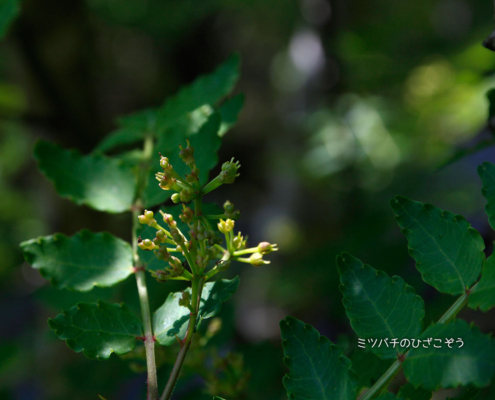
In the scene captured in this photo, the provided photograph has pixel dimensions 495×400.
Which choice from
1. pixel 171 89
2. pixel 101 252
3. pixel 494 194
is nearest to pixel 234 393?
pixel 101 252

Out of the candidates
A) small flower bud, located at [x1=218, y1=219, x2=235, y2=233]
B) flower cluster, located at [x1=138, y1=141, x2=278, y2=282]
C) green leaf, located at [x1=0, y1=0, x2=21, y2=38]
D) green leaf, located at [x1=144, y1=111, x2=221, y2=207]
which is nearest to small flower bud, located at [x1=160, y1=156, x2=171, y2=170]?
flower cluster, located at [x1=138, y1=141, x2=278, y2=282]

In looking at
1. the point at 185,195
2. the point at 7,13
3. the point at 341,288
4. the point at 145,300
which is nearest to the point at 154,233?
the point at 145,300

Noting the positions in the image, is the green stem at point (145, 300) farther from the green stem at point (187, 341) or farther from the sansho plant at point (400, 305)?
the sansho plant at point (400, 305)

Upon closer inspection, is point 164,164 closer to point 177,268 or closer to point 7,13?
point 177,268

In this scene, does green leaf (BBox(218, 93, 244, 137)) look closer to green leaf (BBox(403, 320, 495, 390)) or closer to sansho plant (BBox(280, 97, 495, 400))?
sansho plant (BBox(280, 97, 495, 400))

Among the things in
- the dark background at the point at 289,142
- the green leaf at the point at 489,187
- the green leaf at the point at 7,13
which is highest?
the green leaf at the point at 7,13

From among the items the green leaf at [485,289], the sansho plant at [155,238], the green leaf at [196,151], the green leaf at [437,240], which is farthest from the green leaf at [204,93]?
the green leaf at [485,289]
